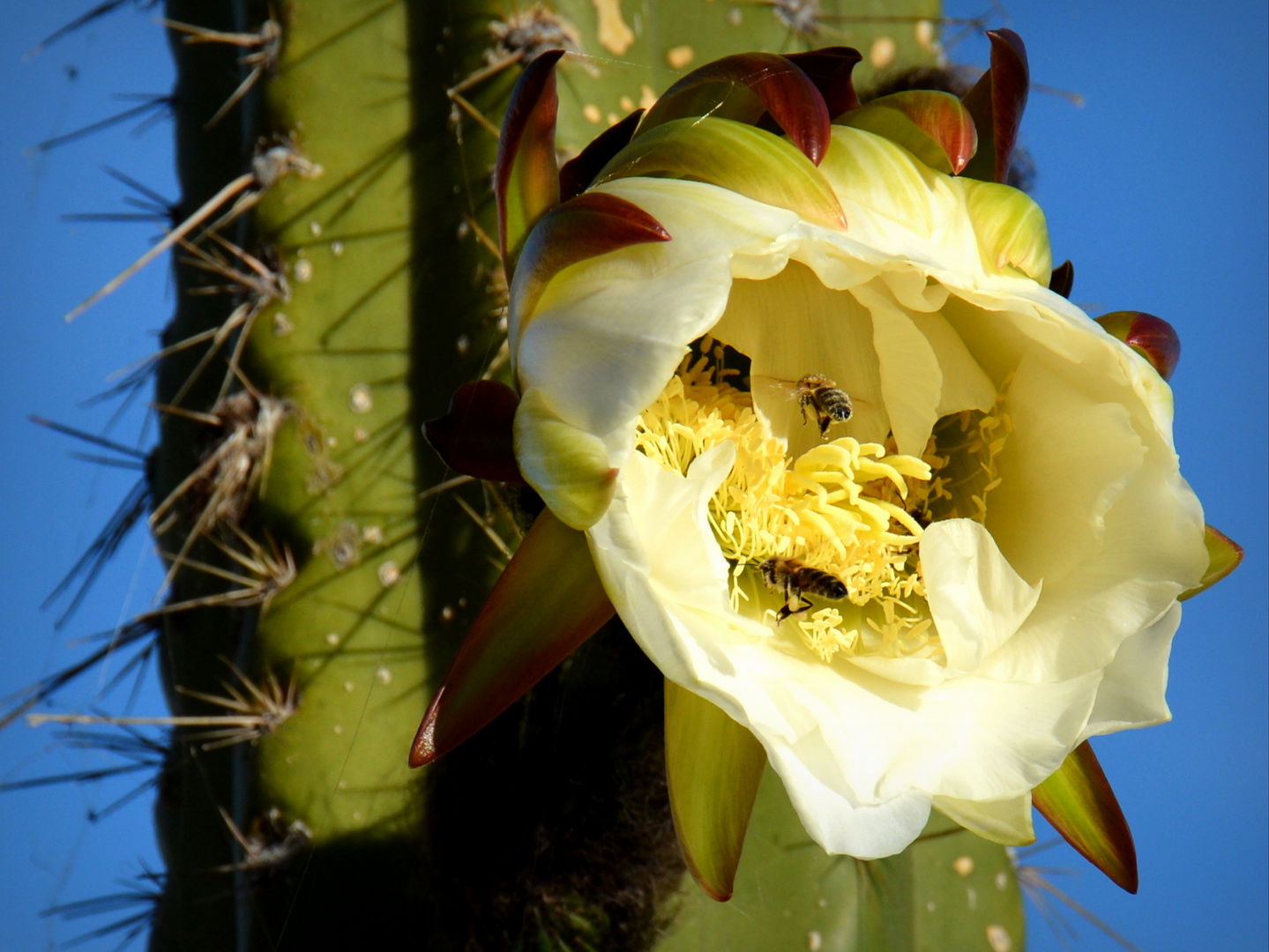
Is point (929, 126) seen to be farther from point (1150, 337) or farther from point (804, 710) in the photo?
point (804, 710)

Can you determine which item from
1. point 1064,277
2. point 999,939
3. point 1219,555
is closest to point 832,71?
point 1064,277

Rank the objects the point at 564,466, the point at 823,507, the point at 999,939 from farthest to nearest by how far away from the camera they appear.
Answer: the point at 999,939 < the point at 823,507 < the point at 564,466

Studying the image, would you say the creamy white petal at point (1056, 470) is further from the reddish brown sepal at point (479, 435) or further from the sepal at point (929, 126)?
the reddish brown sepal at point (479, 435)

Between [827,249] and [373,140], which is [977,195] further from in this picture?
[373,140]

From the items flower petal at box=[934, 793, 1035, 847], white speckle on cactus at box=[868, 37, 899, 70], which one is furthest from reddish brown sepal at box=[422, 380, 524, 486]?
white speckle on cactus at box=[868, 37, 899, 70]

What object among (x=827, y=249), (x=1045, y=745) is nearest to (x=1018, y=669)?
(x=1045, y=745)

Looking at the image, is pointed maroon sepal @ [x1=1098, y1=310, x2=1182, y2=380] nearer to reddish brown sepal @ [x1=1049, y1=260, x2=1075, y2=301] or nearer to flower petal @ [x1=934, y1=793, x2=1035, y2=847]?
reddish brown sepal @ [x1=1049, y1=260, x2=1075, y2=301]

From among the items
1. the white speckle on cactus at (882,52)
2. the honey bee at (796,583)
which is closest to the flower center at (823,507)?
the honey bee at (796,583)
